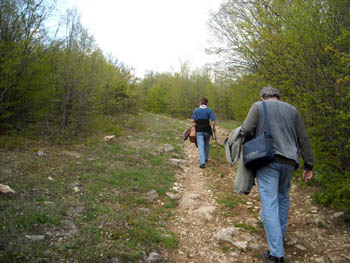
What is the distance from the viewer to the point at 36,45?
8.65 m

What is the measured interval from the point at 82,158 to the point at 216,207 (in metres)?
4.19

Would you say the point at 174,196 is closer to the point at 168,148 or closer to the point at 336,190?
the point at 336,190

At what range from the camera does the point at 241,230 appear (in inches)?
146

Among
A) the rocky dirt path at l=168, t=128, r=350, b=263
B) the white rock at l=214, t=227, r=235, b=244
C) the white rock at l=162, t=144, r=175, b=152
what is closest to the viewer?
the rocky dirt path at l=168, t=128, r=350, b=263

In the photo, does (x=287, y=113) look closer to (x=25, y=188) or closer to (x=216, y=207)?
(x=216, y=207)

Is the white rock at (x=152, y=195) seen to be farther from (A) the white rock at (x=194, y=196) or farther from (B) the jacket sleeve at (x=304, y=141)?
(B) the jacket sleeve at (x=304, y=141)

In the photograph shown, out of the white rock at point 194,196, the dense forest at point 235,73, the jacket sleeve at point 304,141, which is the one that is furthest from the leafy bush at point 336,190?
the white rock at point 194,196

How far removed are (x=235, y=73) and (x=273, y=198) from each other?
28.1 feet

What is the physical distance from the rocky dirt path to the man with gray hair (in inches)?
17.5

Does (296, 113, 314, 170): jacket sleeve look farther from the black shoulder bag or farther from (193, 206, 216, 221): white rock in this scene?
(193, 206, 216, 221): white rock

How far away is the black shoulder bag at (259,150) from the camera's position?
286cm

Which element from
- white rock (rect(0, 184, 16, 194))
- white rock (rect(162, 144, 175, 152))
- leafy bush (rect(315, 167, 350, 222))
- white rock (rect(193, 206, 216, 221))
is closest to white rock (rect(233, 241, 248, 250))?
white rock (rect(193, 206, 216, 221))

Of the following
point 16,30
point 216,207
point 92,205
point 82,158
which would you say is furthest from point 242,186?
point 16,30

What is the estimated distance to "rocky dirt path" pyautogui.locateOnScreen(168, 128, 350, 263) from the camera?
10.4ft
